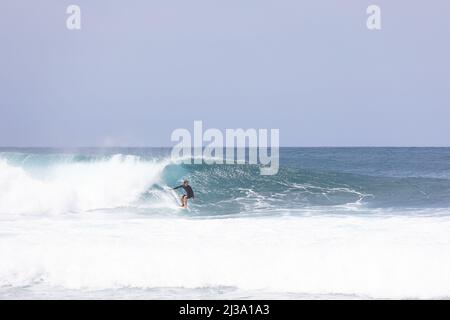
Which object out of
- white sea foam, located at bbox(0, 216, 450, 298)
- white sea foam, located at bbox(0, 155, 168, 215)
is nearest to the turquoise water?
white sea foam, located at bbox(0, 155, 168, 215)

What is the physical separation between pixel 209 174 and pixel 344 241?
31.8 ft

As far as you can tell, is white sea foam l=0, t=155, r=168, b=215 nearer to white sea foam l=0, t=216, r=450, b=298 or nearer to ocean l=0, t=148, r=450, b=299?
ocean l=0, t=148, r=450, b=299

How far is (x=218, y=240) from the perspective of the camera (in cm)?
988

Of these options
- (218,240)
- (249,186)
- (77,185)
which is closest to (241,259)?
(218,240)

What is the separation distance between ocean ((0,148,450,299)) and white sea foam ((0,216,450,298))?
0.02 meters

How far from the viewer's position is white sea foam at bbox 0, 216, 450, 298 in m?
7.88

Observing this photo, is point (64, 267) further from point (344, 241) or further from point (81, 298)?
point (344, 241)

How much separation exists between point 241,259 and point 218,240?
1303 millimetres

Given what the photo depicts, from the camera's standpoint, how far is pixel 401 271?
26.7 ft

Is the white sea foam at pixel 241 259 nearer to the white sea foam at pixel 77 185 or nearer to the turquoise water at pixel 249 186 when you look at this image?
the turquoise water at pixel 249 186

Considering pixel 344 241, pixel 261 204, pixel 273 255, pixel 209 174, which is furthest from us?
pixel 209 174

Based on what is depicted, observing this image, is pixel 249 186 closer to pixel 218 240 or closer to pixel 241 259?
pixel 218 240
